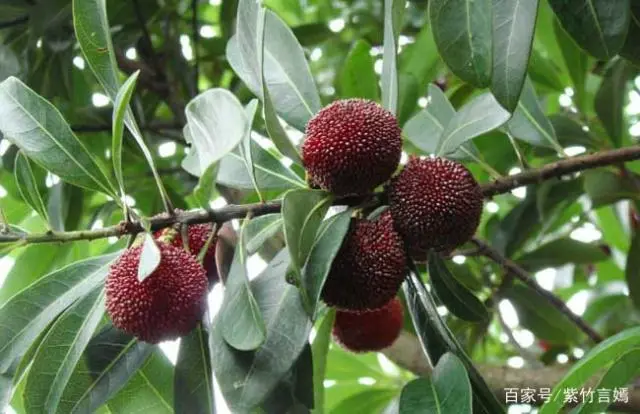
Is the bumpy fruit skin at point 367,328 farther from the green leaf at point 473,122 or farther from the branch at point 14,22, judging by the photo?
the branch at point 14,22

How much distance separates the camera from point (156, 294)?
2.73 ft

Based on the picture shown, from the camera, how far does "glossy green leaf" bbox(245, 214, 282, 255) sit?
2.92 feet

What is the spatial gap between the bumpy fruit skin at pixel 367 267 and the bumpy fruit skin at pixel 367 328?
271 millimetres

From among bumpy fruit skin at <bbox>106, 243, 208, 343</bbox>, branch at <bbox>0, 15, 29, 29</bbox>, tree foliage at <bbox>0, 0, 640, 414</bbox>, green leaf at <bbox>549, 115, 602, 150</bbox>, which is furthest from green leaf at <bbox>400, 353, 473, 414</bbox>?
branch at <bbox>0, 15, 29, 29</bbox>

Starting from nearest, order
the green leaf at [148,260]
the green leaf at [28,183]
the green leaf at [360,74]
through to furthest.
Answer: the green leaf at [148,260]
the green leaf at [28,183]
the green leaf at [360,74]

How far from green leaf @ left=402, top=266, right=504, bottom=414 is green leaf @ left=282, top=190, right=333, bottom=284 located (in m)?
0.14

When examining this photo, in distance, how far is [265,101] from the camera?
2.74ft

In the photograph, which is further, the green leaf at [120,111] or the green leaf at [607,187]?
the green leaf at [607,187]

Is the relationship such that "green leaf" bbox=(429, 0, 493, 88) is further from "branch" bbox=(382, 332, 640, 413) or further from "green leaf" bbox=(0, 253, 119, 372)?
"branch" bbox=(382, 332, 640, 413)

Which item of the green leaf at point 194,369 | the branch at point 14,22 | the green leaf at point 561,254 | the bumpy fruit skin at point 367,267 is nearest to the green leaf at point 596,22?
the bumpy fruit skin at point 367,267

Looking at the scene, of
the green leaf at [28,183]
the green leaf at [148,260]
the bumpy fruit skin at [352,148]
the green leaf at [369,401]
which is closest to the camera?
the green leaf at [148,260]

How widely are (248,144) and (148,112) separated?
96 centimetres

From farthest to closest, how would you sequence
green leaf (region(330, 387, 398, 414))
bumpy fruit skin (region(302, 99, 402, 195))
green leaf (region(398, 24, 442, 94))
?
green leaf (region(330, 387, 398, 414)) → green leaf (region(398, 24, 442, 94)) → bumpy fruit skin (region(302, 99, 402, 195))

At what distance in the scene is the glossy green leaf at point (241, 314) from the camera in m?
0.77
